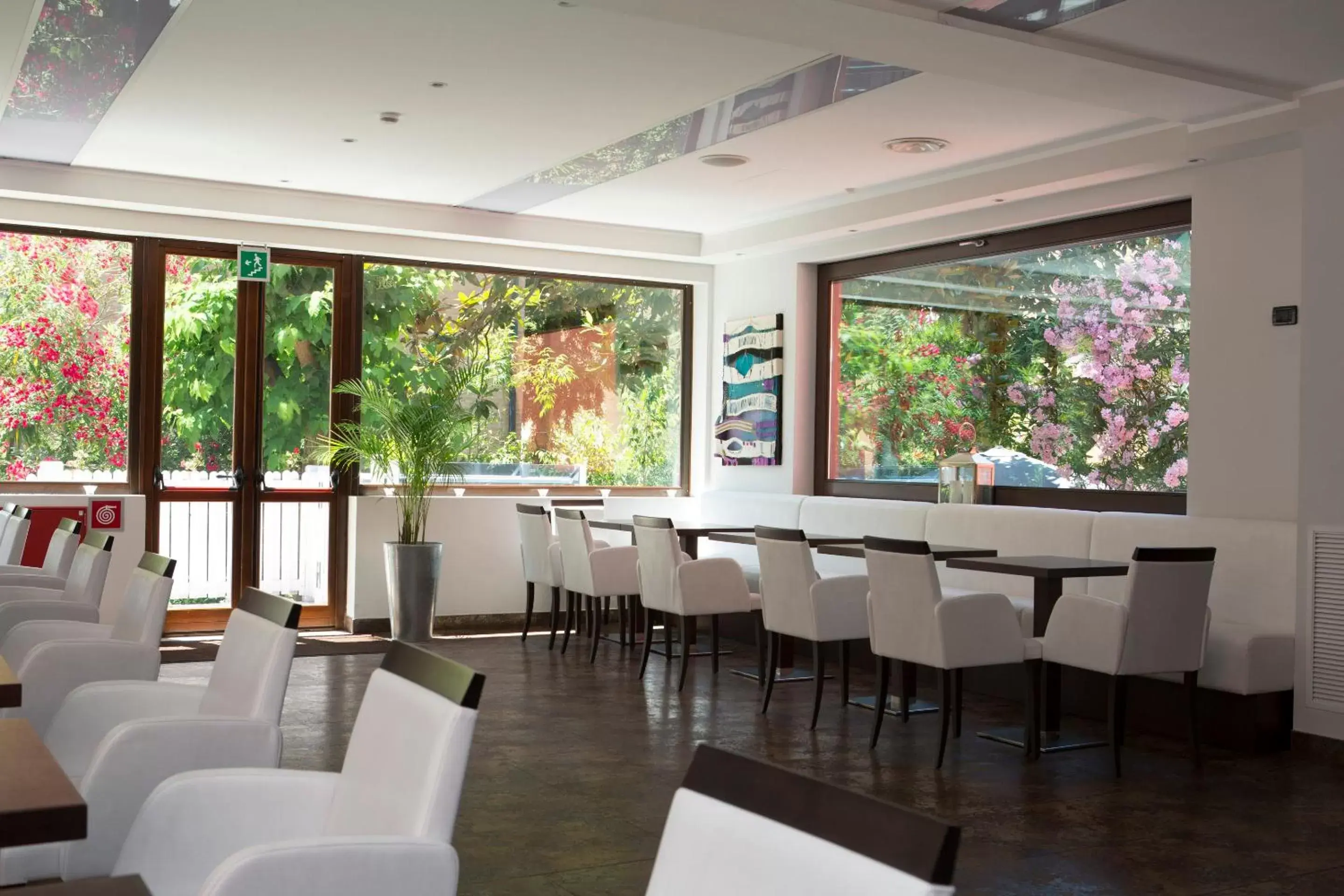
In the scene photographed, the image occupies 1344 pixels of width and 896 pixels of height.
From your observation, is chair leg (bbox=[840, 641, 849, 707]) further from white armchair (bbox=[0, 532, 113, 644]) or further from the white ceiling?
white armchair (bbox=[0, 532, 113, 644])

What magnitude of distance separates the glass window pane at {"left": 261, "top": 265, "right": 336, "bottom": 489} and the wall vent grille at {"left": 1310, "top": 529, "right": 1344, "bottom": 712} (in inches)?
272

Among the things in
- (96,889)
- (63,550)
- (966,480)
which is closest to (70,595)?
(63,550)

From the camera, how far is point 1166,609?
18.4ft

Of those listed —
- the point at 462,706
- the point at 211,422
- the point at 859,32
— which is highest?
the point at 859,32

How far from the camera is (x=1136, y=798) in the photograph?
5090 millimetres

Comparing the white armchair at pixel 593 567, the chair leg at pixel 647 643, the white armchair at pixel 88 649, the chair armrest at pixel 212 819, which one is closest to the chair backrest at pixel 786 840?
the chair armrest at pixel 212 819

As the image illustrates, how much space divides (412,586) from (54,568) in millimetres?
3234

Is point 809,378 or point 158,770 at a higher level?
point 809,378

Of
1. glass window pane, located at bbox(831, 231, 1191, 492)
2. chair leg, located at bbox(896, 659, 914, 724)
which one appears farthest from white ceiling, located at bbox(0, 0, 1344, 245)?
chair leg, located at bbox(896, 659, 914, 724)

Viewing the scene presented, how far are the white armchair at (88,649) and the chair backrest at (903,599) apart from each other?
3.05 metres

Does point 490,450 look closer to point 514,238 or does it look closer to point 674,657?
point 514,238

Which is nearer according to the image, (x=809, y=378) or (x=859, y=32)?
(x=859, y=32)

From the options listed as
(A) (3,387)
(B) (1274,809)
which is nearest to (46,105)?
(A) (3,387)

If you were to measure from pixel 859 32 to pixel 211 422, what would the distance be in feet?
20.6
